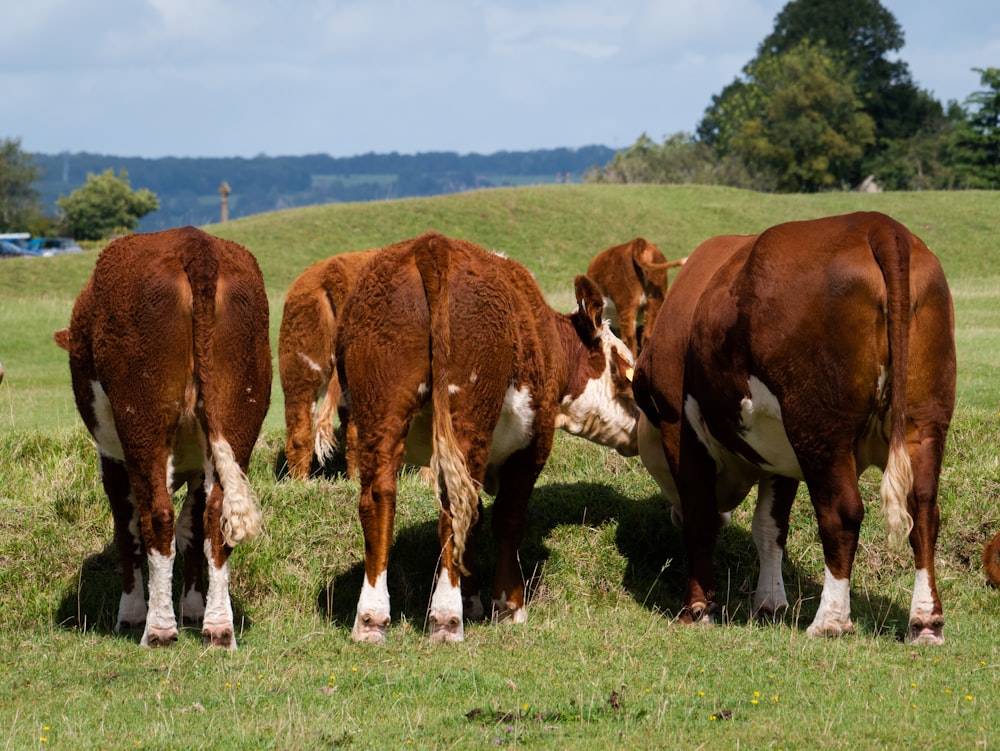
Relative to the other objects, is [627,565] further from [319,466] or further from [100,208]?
[100,208]

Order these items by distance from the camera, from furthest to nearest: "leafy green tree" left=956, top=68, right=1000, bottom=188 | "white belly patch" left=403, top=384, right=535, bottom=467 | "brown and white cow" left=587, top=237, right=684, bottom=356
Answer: "leafy green tree" left=956, top=68, right=1000, bottom=188, "brown and white cow" left=587, top=237, right=684, bottom=356, "white belly patch" left=403, top=384, right=535, bottom=467

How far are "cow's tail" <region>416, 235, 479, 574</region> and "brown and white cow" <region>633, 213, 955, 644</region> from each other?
1.62m

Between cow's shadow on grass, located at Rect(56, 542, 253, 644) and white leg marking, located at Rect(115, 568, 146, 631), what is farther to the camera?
cow's shadow on grass, located at Rect(56, 542, 253, 644)

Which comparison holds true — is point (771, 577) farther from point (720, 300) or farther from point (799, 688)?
point (799, 688)

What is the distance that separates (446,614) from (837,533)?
2209mm

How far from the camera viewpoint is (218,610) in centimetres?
684

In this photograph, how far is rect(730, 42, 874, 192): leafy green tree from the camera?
2931 inches

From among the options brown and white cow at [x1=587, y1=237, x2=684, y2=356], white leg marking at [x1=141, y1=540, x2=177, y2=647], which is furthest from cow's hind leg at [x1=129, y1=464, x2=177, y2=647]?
brown and white cow at [x1=587, y1=237, x2=684, y2=356]

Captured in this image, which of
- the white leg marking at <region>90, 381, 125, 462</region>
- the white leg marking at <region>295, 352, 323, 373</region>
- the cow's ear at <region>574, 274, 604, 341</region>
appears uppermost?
the cow's ear at <region>574, 274, 604, 341</region>

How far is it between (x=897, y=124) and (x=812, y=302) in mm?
89955

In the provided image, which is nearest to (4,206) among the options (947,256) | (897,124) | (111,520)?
(897,124)

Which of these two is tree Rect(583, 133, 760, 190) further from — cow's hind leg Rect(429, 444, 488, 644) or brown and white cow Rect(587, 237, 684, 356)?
cow's hind leg Rect(429, 444, 488, 644)

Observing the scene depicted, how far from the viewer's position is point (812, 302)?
669 centimetres

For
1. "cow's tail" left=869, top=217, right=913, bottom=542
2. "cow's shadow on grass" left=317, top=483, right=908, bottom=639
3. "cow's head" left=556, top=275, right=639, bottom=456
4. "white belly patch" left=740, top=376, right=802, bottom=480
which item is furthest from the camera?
"cow's head" left=556, top=275, right=639, bottom=456
